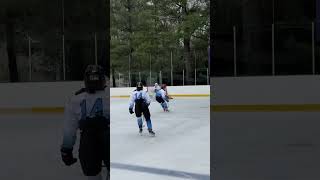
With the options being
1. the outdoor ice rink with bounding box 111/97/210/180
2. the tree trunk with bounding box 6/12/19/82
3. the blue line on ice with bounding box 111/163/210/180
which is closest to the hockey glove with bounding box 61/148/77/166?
the outdoor ice rink with bounding box 111/97/210/180

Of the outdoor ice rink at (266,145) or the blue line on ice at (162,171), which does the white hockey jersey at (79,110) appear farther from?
the outdoor ice rink at (266,145)

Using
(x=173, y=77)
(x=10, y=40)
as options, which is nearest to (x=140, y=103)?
(x=10, y=40)

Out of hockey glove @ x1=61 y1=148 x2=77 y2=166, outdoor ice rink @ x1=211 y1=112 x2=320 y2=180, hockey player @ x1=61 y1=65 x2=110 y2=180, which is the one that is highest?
hockey player @ x1=61 y1=65 x2=110 y2=180

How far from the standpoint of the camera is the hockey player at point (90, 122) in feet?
12.9

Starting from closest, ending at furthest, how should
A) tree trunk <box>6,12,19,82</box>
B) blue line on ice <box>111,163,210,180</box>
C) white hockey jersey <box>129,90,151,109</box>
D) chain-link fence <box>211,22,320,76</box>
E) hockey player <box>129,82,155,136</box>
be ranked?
blue line on ice <box>111,163,210,180</box> → tree trunk <box>6,12,19,82</box> → chain-link fence <box>211,22,320,76</box> → hockey player <box>129,82,155,136</box> → white hockey jersey <box>129,90,151,109</box>

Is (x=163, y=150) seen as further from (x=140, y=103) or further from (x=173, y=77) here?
(x=173, y=77)

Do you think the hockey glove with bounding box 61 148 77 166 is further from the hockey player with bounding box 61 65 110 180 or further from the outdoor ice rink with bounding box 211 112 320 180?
the outdoor ice rink with bounding box 211 112 320 180

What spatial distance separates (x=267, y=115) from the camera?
27.7 feet

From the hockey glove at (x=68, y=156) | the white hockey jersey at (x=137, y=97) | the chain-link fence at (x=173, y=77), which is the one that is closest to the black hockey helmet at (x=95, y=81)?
the hockey glove at (x=68, y=156)

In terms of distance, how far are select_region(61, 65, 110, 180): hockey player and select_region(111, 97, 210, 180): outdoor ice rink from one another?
3.28 ft

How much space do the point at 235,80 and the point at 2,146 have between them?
371 centimetres

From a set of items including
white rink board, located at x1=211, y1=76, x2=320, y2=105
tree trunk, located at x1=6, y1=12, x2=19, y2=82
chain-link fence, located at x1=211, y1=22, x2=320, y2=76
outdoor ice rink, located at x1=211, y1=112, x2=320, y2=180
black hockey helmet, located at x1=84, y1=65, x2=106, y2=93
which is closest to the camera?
black hockey helmet, located at x1=84, y1=65, x2=106, y2=93

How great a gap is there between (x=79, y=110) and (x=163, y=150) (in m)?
3.01

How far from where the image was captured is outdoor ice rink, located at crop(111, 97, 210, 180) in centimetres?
524
